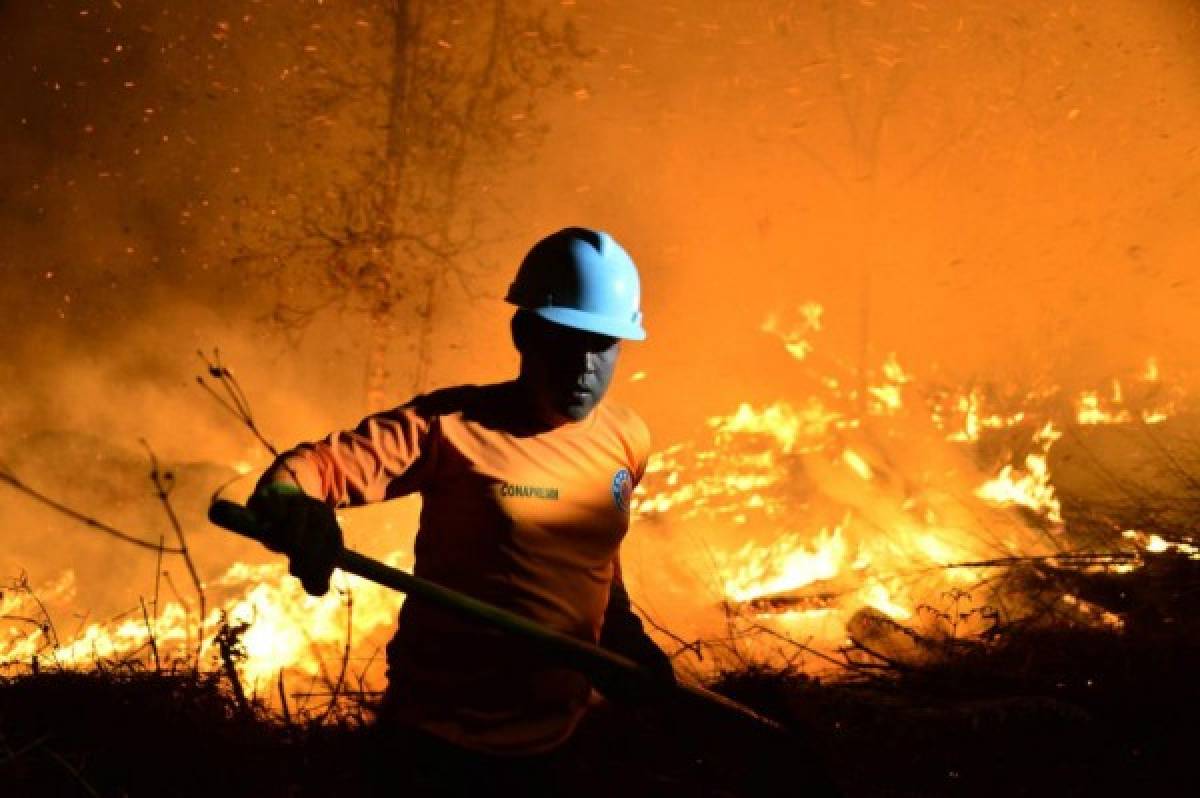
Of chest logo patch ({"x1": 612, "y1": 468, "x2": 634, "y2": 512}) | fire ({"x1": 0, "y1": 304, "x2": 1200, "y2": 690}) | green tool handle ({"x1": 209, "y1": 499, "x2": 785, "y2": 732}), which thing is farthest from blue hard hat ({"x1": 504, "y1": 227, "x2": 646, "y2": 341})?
fire ({"x1": 0, "y1": 304, "x2": 1200, "y2": 690})

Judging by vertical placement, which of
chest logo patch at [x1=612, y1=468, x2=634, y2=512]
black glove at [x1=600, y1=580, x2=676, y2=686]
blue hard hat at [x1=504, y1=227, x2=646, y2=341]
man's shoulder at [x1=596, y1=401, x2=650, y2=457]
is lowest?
black glove at [x1=600, y1=580, x2=676, y2=686]

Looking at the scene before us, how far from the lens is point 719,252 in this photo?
22.7 ft

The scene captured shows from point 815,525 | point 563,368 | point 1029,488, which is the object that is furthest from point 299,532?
point 1029,488

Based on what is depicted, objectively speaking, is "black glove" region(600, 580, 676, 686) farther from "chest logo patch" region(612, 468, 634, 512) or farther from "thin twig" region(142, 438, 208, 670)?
"thin twig" region(142, 438, 208, 670)

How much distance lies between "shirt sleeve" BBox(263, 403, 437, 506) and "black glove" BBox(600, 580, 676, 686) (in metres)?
0.68

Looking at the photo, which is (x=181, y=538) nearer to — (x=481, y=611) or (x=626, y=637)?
(x=481, y=611)

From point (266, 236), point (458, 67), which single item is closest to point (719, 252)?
point (458, 67)

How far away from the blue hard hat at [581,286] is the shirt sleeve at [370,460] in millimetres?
452

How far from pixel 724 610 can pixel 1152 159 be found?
5526 mm

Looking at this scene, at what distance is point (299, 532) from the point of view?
5.53 feet

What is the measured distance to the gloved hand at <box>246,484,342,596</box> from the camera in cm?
168

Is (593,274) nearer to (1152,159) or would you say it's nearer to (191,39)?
(191,39)

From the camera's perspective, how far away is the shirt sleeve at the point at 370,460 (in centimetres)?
190

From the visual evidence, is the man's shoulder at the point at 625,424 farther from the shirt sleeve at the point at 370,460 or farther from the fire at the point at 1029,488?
the fire at the point at 1029,488
